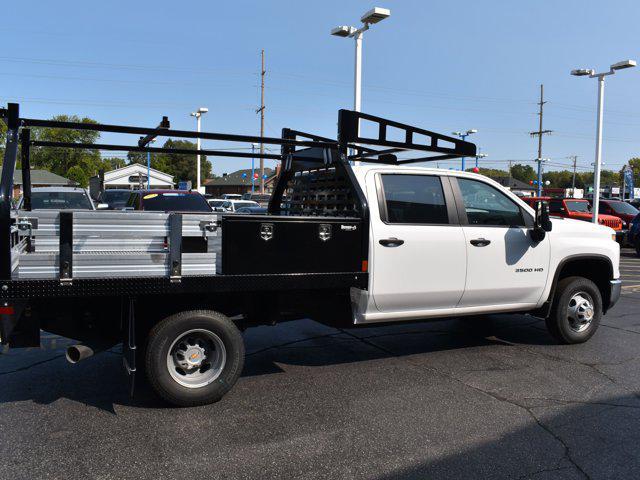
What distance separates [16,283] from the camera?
3844 mm

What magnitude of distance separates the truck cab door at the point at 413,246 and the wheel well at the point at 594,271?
5.63 feet

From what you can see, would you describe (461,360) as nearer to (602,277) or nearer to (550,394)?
(550,394)

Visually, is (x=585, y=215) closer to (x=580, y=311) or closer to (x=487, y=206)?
(x=580, y=311)

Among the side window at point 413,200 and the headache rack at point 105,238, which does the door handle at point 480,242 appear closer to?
the side window at point 413,200

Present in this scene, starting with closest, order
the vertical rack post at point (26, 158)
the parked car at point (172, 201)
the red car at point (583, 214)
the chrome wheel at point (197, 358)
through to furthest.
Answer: the chrome wheel at point (197, 358) → the vertical rack post at point (26, 158) → the parked car at point (172, 201) → the red car at point (583, 214)

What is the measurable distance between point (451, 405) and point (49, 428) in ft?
9.87

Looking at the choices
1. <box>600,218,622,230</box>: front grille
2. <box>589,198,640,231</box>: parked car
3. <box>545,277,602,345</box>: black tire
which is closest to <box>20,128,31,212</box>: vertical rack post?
<box>545,277,602,345</box>: black tire

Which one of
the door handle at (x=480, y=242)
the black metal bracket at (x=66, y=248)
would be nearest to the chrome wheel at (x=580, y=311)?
the door handle at (x=480, y=242)

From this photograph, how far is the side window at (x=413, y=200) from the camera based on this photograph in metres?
5.33

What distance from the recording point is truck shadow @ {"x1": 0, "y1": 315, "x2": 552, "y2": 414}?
4801mm

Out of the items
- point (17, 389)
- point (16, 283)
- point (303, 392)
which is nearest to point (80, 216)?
point (16, 283)

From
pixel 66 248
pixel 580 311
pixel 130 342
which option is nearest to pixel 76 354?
pixel 130 342

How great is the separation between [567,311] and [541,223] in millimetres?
1203

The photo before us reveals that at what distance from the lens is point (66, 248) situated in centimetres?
393
